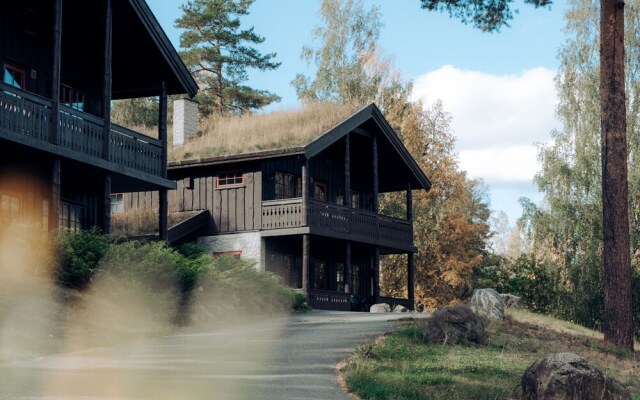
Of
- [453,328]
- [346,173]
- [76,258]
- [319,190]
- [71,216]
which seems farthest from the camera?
[319,190]

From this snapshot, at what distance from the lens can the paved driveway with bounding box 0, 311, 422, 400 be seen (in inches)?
512

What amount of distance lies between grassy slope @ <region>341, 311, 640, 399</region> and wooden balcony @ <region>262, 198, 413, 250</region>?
13.5 m

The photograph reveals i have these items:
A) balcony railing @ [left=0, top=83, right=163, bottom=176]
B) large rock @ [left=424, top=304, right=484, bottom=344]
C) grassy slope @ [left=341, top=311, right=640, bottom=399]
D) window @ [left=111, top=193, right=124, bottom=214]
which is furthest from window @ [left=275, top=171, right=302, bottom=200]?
large rock @ [left=424, top=304, right=484, bottom=344]

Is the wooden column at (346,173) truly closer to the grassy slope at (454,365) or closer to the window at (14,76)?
the window at (14,76)

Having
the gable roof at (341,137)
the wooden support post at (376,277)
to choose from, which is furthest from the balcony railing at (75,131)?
the wooden support post at (376,277)

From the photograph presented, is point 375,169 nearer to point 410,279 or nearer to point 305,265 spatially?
point 410,279

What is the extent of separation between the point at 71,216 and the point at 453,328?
580 inches

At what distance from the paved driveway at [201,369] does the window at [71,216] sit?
9036 mm

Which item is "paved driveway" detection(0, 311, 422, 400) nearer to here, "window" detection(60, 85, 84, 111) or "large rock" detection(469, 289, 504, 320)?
"large rock" detection(469, 289, 504, 320)

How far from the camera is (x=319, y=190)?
40156mm

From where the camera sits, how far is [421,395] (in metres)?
A: 13.6

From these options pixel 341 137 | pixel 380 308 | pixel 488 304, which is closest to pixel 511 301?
pixel 380 308

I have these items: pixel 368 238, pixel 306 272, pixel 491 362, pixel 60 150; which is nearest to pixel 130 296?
pixel 60 150

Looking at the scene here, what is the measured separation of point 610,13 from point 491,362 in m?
11.9
